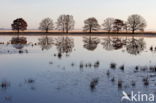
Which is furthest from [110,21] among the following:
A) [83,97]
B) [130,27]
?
[83,97]

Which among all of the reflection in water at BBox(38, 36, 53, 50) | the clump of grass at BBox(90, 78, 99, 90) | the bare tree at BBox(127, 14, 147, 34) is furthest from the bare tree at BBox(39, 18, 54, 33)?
the clump of grass at BBox(90, 78, 99, 90)

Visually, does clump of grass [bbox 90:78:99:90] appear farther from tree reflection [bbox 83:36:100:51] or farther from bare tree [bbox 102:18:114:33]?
bare tree [bbox 102:18:114:33]

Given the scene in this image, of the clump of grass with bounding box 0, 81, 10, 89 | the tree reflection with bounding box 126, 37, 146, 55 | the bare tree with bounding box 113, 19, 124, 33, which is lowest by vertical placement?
the clump of grass with bounding box 0, 81, 10, 89

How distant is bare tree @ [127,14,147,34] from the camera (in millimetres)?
127088

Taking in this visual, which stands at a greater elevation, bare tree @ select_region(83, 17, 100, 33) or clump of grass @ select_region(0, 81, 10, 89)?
bare tree @ select_region(83, 17, 100, 33)

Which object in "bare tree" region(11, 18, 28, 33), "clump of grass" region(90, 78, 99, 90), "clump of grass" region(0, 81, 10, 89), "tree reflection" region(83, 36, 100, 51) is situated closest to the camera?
"clump of grass" region(90, 78, 99, 90)

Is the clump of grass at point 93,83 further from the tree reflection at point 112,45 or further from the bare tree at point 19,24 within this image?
the bare tree at point 19,24

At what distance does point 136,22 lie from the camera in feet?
419

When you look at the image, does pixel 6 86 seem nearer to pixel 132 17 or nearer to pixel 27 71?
pixel 27 71

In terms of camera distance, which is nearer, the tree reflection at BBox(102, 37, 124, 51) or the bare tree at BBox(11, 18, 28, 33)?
the tree reflection at BBox(102, 37, 124, 51)

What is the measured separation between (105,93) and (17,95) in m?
4.72

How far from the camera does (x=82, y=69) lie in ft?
75.8

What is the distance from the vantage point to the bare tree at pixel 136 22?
12709cm

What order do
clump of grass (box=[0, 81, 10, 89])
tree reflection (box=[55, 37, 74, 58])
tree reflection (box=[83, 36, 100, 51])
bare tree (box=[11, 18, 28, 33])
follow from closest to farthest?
clump of grass (box=[0, 81, 10, 89])
tree reflection (box=[55, 37, 74, 58])
tree reflection (box=[83, 36, 100, 51])
bare tree (box=[11, 18, 28, 33])
